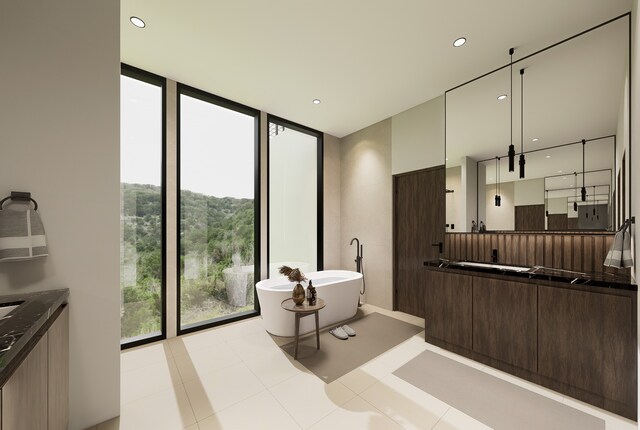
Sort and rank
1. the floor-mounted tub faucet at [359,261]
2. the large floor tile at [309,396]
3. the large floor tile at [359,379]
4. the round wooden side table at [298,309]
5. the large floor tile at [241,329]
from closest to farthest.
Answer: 1. the large floor tile at [309,396]
2. the large floor tile at [359,379]
3. the round wooden side table at [298,309]
4. the large floor tile at [241,329]
5. the floor-mounted tub faucet at [359,261]

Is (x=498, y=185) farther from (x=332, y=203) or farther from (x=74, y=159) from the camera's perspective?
(x=74, y=159)

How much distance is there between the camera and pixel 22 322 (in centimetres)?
109

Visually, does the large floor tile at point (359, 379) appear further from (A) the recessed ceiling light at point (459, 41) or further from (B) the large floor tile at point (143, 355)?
(A) the recessed ceiling light at point (459, 41)

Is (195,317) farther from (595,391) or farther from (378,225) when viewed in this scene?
(595,391)

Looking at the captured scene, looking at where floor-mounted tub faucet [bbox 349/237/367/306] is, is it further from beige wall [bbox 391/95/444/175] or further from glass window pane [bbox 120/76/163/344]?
glass window pane [bbox 120/76/163/344]

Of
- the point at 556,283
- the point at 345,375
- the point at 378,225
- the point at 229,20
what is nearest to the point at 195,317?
the point at 345,375

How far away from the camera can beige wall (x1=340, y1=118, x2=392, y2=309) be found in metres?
4.08

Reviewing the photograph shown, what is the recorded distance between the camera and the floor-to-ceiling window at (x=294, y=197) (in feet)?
13.2

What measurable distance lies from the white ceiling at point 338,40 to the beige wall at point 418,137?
0.28 m

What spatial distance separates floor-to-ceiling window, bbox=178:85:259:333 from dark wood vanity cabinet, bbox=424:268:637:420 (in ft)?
8.74

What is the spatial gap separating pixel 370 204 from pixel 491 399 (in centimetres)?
293

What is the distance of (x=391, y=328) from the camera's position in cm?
330

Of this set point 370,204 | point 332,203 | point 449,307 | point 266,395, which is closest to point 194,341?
point 266,395

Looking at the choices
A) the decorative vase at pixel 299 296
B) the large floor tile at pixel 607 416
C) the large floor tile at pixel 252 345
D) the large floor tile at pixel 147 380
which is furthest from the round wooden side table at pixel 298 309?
the large floor tile at pixel 607 416
